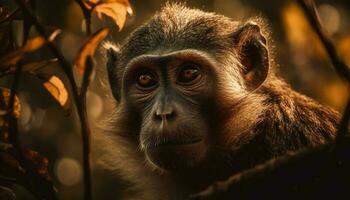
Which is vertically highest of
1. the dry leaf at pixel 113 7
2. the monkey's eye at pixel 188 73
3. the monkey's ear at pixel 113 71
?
the monkey's ear at pixel 113 71

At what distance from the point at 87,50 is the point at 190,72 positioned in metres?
3.12

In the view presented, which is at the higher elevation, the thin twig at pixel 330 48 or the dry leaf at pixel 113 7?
the dry leaf at pixel 113 7

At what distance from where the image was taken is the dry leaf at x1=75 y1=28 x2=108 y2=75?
129 inches

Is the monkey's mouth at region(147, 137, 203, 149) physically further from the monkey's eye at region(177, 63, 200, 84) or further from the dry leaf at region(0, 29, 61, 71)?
the dry leaf at region(0, 29, 61, 71)

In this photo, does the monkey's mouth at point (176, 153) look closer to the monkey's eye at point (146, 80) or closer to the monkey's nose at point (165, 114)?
the monkey's nose at point (165, 114)

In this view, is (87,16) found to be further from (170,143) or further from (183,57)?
(183,57)

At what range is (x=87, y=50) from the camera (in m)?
3.28

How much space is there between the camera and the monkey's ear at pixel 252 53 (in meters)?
6.54

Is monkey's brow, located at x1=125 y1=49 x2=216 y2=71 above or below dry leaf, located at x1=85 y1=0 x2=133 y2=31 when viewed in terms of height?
above

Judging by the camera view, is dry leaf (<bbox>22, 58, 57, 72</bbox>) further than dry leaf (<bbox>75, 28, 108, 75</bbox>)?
Yes

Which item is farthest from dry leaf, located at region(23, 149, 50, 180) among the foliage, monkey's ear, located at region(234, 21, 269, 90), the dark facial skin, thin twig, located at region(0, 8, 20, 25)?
monkey's ear, located at region(234, 21, 269, 90)

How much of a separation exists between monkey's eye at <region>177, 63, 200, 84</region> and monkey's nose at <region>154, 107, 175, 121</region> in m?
0.88

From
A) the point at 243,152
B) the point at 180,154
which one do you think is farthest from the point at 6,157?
the point at 243,152

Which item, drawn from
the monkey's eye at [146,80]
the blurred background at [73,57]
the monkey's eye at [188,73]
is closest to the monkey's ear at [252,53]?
the monkey's eye at [188,73]
